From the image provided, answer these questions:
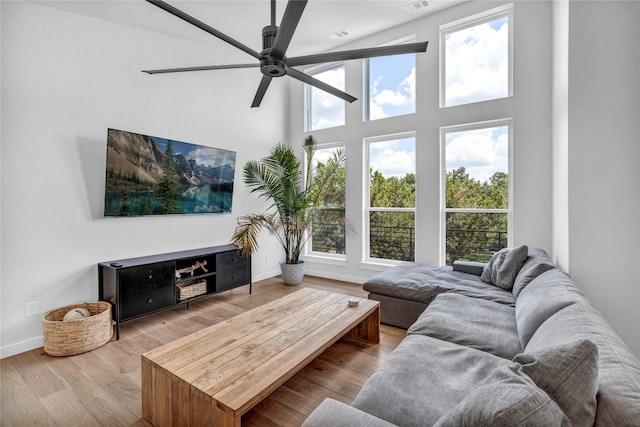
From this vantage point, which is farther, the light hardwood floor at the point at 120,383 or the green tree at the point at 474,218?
the green tree at the point at 474,218

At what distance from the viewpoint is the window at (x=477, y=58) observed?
12.0ft

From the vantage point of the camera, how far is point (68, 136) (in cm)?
285

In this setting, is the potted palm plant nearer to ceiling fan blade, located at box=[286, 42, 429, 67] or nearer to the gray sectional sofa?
the gray sectional sofa

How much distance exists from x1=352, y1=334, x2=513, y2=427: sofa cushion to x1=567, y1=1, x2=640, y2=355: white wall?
61.0 inches

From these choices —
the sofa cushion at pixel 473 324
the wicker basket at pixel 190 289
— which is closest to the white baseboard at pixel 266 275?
the wicker basket at pixel 190 289

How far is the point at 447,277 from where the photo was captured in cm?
319

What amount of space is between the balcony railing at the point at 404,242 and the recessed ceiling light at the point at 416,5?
2907 mm

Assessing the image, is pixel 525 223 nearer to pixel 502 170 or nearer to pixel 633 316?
pixel 502 170

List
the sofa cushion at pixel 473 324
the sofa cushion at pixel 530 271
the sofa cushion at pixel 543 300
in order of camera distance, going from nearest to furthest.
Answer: the sofa cushion at pixel 543 300
the sofa cushion at pixel 473 324
the sofa cushion at pixel 530 271

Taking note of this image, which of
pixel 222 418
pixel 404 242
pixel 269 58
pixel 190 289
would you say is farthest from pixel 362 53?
pixel 190 289

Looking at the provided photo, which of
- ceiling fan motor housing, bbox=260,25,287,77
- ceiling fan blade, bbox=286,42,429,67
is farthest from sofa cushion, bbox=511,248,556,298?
ceiling fan motor housing, bbox=260,25,287,77

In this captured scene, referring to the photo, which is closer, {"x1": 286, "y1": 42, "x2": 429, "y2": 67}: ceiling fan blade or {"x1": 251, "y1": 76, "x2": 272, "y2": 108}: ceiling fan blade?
{"x1": 286, "y1": 42, "x2": 429, "y2": 67}: ceiling fan blade

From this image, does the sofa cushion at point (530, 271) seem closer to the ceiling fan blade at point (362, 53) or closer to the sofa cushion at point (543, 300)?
the sofa cushion at point (543, 300)

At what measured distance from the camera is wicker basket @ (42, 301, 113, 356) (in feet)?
8.14
